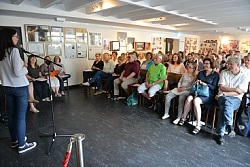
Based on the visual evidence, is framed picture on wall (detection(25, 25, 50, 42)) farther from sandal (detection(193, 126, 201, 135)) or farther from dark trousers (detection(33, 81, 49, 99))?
sandal (detection(193, 126, 201, 135))

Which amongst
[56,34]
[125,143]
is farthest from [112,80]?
[125,143]

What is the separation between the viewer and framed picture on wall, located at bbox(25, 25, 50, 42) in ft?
16.6

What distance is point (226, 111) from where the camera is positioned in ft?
8.60

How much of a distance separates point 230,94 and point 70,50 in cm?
485

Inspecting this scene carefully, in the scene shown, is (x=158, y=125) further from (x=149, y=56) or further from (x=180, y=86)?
(x=149, y=56)

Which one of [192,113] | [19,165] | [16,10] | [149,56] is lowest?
[19,165]

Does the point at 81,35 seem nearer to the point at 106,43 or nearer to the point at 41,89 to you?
the point at 106,43

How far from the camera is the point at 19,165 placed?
6.86 ft

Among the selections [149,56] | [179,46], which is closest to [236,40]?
[179,46]

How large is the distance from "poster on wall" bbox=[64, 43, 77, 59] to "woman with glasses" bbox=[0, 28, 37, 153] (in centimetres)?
391

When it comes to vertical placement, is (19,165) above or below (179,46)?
below

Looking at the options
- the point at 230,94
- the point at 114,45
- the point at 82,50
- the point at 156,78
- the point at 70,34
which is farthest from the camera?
the point at 114,45

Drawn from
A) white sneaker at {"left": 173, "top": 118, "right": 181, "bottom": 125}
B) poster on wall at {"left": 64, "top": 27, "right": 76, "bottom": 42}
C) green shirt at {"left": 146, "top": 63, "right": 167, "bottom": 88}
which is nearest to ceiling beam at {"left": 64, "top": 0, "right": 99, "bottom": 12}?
poster on wall at {"left": 64, "top": 27, "right": 76, "bottom": 42}

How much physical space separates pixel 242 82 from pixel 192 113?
0.96 m
